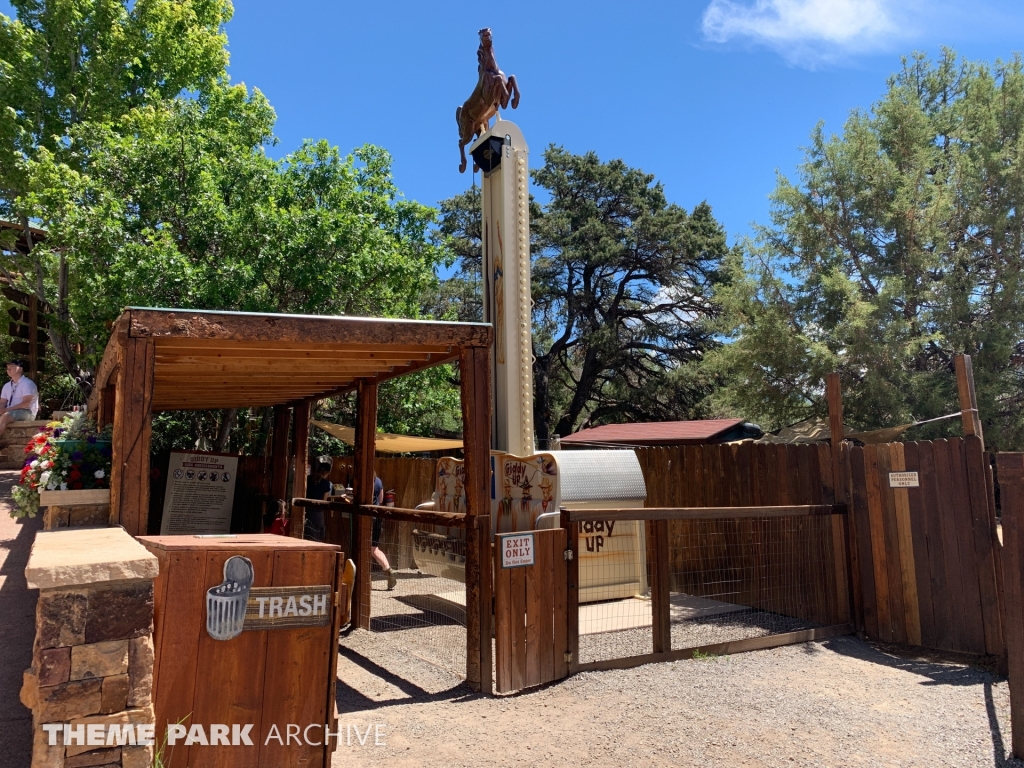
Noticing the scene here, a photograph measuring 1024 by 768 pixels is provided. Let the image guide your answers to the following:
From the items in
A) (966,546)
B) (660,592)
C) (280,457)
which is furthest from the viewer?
(280,457)

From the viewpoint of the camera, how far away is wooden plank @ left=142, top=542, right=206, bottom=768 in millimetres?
3746

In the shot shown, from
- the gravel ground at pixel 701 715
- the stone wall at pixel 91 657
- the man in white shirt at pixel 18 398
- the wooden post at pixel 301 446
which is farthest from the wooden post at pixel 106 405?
the man in white shirt at pixel 18 398

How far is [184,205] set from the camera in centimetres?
1338

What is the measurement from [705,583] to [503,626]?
4382 millimetres

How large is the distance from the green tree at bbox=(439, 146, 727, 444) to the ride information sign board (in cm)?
1705

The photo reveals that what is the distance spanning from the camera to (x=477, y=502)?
6.07 m

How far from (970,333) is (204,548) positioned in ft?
51.4

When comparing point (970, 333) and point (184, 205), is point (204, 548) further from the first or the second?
point (970, 333)

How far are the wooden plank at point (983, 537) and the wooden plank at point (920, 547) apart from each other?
423mm

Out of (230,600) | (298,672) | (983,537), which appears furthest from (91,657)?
(983,537)

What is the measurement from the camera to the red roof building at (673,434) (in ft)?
56.9

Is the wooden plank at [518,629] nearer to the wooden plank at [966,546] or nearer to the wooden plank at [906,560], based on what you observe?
the wooden plank at [906,560]

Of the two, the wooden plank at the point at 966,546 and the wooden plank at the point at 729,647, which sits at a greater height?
the wooden plank at the point at 966,546

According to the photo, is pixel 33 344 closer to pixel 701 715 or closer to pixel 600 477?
pixel 600 477
